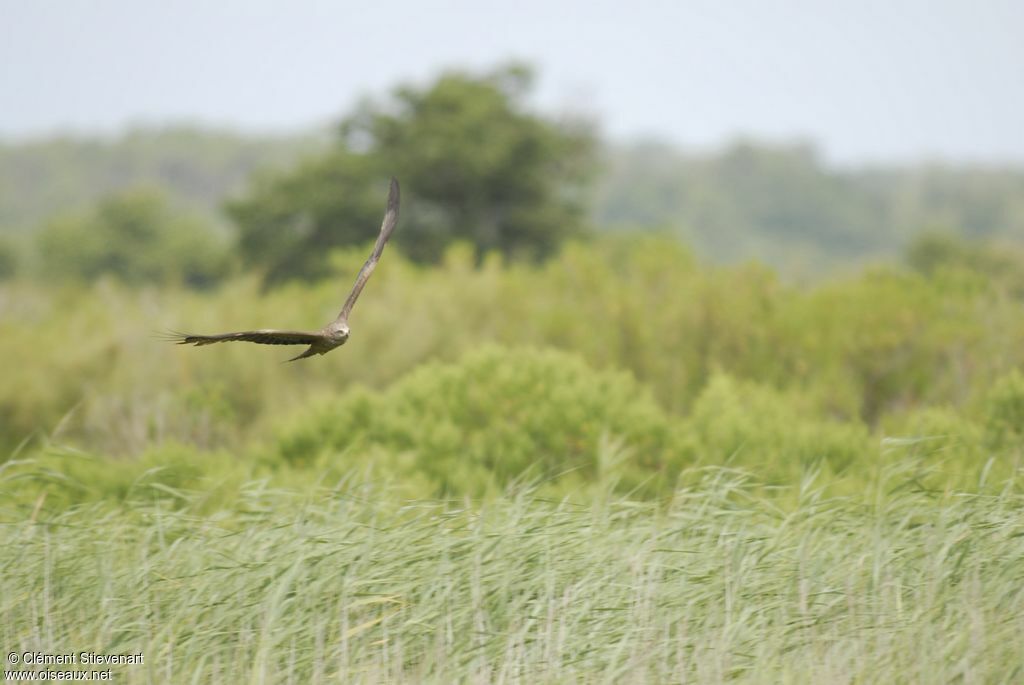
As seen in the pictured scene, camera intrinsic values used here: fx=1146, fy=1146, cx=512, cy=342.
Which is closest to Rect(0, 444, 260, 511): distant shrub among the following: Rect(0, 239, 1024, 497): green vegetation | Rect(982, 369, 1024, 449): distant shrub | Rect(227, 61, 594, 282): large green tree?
Rect(0, 239, 1024, 497): green vegetation

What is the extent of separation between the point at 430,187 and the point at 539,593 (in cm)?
2140

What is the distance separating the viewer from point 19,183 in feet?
284

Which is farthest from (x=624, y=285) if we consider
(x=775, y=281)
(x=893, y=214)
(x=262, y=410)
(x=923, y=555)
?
(x=893, y=214)

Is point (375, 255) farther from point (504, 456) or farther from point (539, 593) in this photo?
point (504, 456)

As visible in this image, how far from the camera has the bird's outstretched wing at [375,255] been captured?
14.5 ft

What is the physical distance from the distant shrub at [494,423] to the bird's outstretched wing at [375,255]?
510 centimetres

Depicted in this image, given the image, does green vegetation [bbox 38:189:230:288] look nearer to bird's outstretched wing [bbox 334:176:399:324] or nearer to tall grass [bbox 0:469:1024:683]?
tall grass [bbox 0:469:1024:683]

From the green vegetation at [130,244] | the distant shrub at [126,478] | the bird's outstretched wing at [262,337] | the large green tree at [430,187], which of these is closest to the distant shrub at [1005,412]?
the distant shrub at [126,478]

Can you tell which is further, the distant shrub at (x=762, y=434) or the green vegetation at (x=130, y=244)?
the green vegetation at (x=130, y=244)

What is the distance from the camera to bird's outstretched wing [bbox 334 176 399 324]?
443 centimetres

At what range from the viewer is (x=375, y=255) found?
15.9 feet

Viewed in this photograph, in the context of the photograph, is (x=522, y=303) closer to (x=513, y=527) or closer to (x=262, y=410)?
(x=262, y=410)

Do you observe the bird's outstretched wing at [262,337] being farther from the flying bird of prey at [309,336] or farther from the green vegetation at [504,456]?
the green vegetation at [504,456]

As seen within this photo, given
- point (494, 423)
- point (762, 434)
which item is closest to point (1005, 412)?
point (762, 434)
